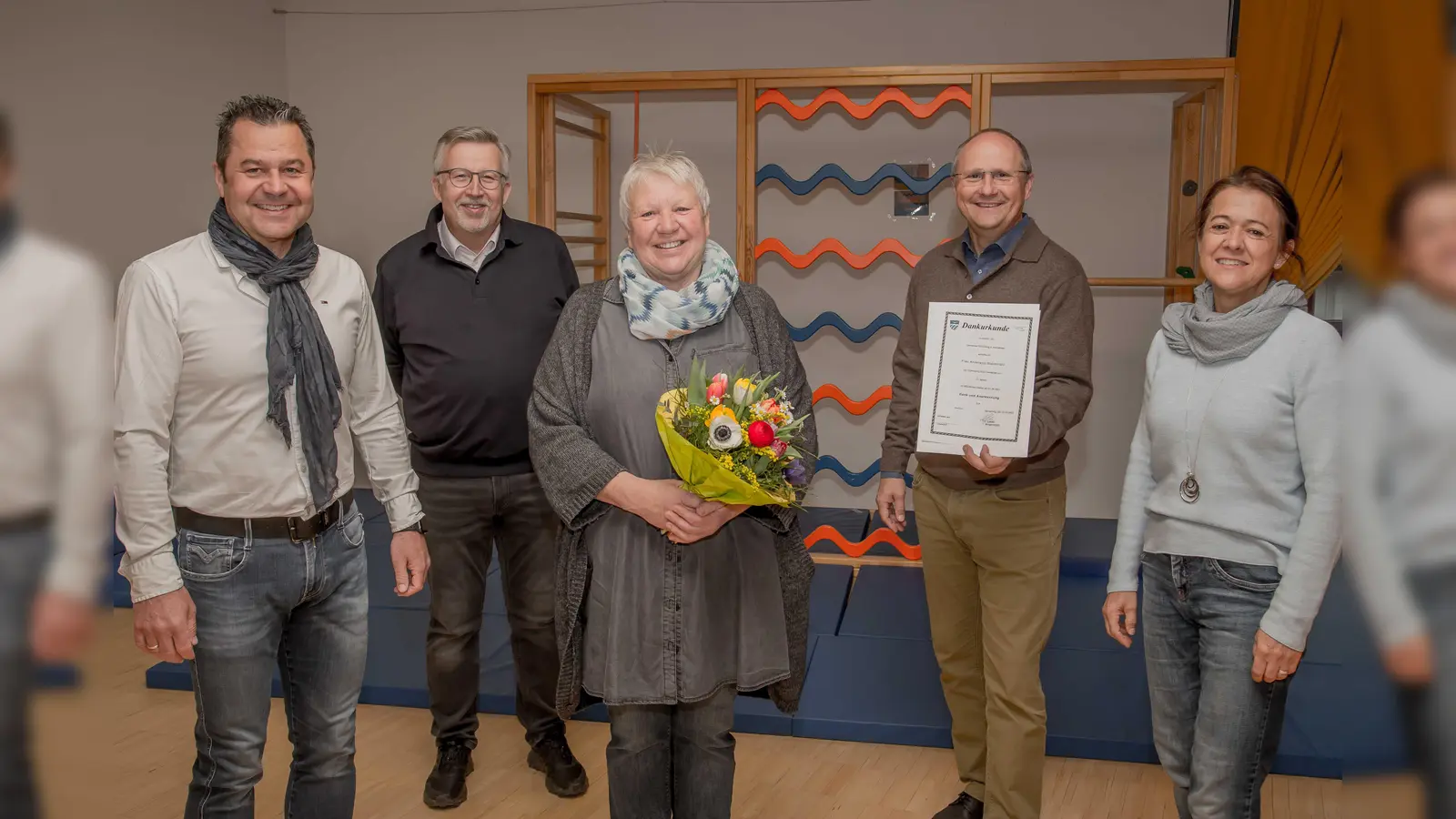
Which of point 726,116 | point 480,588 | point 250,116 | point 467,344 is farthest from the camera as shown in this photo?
point 726,116

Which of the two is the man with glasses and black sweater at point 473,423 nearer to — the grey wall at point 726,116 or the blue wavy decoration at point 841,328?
the blue wavy decoration at point 841,328

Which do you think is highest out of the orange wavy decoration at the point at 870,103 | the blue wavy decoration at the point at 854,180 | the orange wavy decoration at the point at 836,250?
the orange wavy decoration at the point at 870,103

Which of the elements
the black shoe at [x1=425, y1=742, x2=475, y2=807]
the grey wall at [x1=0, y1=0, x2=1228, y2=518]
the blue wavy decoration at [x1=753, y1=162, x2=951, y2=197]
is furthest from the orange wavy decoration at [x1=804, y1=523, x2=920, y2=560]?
the black shoe at [x1=425, y1=742, x2=475, y2=807]

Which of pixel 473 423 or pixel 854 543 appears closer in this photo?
pixel 473 423

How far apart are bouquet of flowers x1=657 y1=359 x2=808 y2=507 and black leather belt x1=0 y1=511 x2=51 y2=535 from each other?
66.9 inches

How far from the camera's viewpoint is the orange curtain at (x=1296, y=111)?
13.5 feet

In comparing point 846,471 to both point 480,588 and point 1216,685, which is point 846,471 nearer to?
point 480,588

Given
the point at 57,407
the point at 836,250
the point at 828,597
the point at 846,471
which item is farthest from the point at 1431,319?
the point at 846,471

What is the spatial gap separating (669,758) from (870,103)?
10.9 ft

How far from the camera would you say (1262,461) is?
1.87 meters

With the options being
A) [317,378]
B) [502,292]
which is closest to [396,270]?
[502,292]

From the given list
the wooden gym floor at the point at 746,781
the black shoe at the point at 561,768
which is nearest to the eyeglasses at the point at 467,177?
the wooden gym floor at the point at 746,781

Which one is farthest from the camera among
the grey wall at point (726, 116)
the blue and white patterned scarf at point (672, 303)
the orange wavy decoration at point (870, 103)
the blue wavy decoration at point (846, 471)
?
the grey wall at point (726, 116)

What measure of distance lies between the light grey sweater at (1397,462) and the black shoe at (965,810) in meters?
2.78
